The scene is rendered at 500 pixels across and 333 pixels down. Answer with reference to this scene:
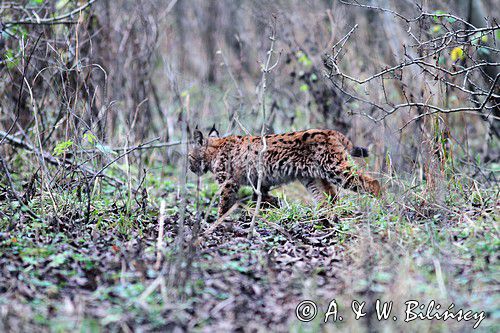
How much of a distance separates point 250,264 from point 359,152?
257cm

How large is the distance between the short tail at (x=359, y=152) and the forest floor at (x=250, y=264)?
582mm

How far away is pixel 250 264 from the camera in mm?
5461

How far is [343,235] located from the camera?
6.15 metres

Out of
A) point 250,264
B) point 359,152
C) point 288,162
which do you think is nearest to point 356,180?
point 359,152

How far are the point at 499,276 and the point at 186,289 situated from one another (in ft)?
8.35

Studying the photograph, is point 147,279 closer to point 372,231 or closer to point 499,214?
point 372,231

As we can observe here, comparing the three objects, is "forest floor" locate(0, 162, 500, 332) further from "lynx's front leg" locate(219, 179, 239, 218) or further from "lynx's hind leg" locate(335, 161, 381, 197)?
"lynx's front leg" locate(219, 179, 239, 218)

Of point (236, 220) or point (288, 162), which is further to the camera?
point (288, 162)

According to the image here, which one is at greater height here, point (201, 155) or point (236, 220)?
point (201, 155)

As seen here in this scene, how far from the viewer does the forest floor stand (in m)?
4.33

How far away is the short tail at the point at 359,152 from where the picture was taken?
7.29 metres

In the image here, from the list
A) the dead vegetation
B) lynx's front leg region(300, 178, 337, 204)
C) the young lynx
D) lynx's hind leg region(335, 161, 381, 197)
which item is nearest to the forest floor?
the dead vegetation

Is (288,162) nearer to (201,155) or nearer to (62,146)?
(201,155)

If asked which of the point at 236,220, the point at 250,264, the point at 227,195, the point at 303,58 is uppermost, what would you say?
the point at 303,58
